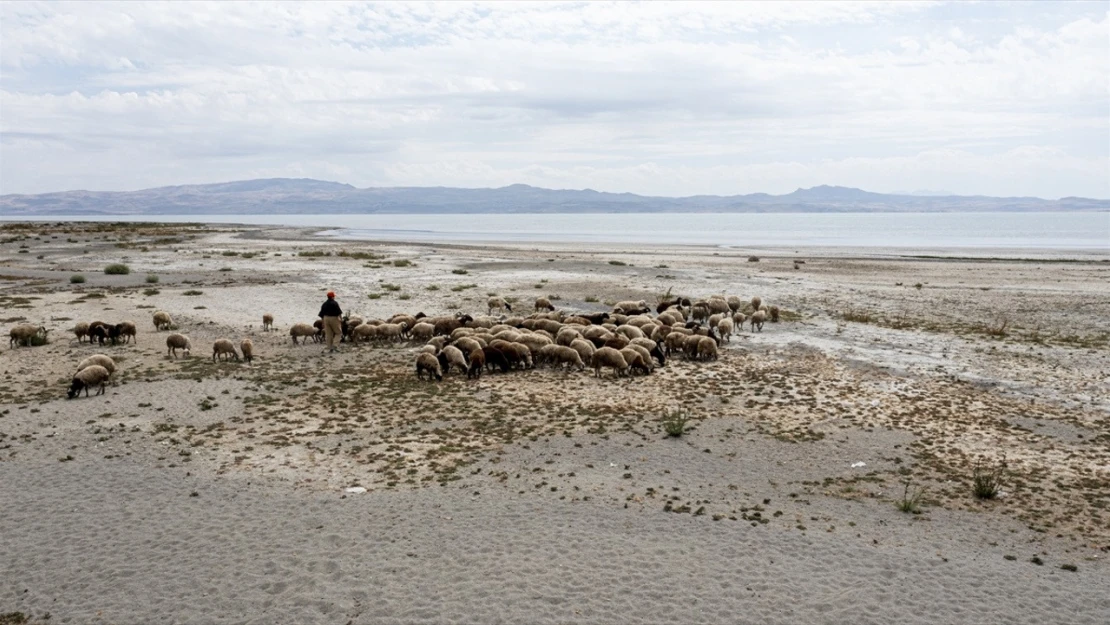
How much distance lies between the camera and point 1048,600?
8625 millimetres

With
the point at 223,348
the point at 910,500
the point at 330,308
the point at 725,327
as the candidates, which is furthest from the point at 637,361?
the point at 223,348

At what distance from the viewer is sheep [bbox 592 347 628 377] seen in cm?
1948

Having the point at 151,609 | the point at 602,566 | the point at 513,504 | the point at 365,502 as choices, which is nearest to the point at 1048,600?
the point at 602,566

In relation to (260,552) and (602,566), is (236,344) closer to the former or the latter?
(260,552)

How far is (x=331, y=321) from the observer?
2256 cm

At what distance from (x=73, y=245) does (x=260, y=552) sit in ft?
236

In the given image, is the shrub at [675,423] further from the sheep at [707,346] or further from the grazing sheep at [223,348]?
the grazing sheep at [223,348]

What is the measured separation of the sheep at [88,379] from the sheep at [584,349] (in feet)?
37.9

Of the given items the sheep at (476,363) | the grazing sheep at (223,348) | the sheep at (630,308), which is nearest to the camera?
the sheep at (476,363)

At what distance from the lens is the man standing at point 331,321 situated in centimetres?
2228

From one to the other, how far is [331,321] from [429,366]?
532cm

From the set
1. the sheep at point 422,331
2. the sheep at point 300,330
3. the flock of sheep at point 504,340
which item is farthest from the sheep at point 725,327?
the sheep at point 300,330

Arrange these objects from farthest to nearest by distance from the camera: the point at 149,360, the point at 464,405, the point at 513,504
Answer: the point at 149,360, the point at 464,405, the point at 513,504

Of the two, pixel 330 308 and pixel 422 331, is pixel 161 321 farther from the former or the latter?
pixel 422 331
